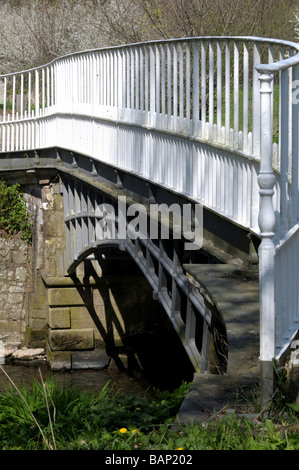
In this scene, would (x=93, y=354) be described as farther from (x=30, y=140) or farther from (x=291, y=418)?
(x=291, y=418)

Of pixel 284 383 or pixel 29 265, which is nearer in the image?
pixel 284 383

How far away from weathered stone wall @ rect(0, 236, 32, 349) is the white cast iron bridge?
2.89 m

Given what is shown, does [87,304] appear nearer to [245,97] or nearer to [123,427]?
[245,97]

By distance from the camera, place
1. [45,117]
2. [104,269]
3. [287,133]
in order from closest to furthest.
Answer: [287,133]
[45,117]
[104,269]

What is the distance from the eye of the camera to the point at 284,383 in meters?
4.50

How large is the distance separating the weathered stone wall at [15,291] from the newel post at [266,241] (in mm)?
15911

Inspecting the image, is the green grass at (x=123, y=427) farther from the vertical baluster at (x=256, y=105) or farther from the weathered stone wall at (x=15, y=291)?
the weathered stone wall at (x=15, y=291)

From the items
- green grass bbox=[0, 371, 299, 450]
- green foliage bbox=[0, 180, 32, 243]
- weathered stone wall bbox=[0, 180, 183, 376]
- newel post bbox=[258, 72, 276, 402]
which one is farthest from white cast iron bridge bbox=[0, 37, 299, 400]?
green foliage bbox=[0, 180, 32, 243]

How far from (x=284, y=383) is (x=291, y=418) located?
11.1 inches

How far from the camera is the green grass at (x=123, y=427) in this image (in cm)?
402

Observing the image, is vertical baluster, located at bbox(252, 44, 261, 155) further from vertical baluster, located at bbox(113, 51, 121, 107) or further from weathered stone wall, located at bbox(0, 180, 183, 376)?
weathered stone wall, located at bbox(0, 180, 183, 376)

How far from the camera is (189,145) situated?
7645 millimetres
